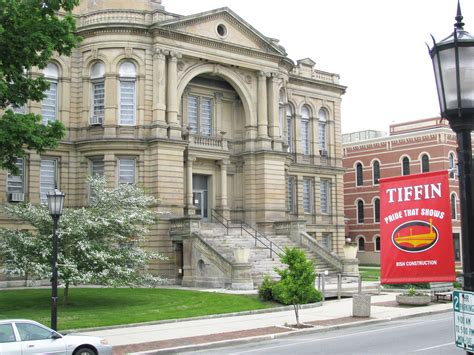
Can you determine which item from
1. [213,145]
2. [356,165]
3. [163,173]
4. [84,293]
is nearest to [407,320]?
[84,293]

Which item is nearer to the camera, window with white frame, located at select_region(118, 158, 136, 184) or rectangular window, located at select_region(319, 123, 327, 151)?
window with white frame, located at select_region(118, 158, 136, 184)

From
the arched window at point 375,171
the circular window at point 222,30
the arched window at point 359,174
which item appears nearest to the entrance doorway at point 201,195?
the circular window at point 222,30

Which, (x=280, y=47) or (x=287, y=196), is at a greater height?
(x=280, y=47)

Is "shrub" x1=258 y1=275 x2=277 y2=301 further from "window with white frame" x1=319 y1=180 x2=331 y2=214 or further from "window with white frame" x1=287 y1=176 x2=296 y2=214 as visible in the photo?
"window with white frame" x1=319 y1=180 x2=331 y2=214

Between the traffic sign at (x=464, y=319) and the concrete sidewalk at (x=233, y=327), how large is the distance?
1292 centimetres

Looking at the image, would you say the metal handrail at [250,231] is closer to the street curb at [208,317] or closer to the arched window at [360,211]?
the street curb at [208,317]

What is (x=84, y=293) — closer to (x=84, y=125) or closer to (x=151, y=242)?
(x=151, y=242)

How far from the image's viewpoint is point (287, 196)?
49469 mm

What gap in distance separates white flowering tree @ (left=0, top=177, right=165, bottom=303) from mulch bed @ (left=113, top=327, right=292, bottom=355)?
22.0ft

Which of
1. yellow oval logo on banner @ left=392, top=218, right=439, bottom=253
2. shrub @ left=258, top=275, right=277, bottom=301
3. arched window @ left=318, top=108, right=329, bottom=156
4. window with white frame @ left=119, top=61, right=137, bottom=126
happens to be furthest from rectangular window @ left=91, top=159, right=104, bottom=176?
yellow oval logo on banner @ left=392, top=218, right=439, bottom=253

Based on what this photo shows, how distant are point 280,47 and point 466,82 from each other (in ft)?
132

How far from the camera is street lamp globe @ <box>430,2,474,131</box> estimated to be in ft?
19.5

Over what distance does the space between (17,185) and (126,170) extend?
6.08 metres

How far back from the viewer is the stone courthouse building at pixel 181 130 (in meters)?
37.7
